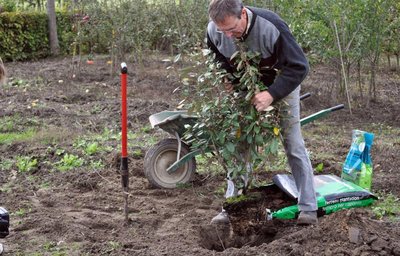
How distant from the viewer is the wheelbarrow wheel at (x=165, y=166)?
6.07 m

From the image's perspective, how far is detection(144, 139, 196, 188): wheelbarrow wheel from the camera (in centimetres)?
607

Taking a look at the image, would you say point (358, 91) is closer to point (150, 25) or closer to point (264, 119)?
point (150, 25)

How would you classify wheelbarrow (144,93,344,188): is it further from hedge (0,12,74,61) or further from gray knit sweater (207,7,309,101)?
hedge (0,12,74,61)

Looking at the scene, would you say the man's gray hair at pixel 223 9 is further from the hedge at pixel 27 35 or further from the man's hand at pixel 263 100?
the hedge at pixel 27 35

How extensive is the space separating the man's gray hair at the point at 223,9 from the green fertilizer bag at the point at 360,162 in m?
2.02

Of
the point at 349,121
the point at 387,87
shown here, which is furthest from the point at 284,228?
the point at 387,87

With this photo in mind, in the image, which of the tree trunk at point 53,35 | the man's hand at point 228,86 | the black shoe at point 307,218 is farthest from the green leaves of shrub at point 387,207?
the tree trunk at point 53,35

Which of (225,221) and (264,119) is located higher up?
(264,119)

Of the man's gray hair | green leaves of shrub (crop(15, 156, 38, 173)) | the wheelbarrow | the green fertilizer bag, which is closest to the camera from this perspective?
the man's gray hair

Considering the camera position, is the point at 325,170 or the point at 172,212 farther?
the point at 325,170

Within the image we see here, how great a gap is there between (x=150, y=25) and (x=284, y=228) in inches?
329

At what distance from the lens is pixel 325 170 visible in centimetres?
652

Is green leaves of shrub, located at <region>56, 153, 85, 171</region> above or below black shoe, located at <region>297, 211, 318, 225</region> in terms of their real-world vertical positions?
below

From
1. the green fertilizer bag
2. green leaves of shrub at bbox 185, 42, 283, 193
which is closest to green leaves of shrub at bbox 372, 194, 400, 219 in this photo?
the green fertilizer bag
